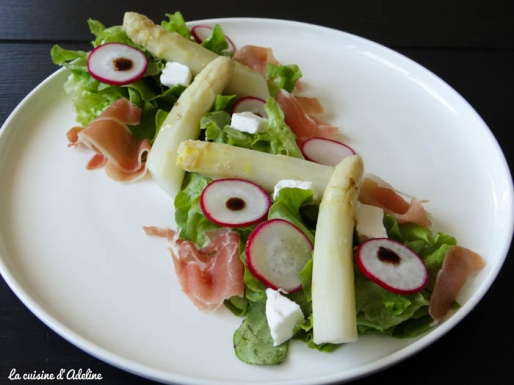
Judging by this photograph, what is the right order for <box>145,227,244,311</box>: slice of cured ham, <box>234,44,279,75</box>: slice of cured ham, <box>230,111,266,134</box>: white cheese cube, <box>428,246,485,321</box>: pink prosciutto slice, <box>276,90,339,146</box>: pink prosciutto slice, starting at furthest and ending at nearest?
1. <box>234,44,279,75</box>: slice of cured ham
2. <box>276,90,339,146</box>: pink prosciutto slice
3. <box>230,111,266,134</box>: white cheese cube
4. <box>145,227,244,311</box>: slice of cured ham
5. <box>428,246,485,321</box>: pink prosciutto slice

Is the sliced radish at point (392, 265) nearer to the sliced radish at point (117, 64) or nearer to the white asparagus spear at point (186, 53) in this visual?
the white asparagus spear at point (186, 53)

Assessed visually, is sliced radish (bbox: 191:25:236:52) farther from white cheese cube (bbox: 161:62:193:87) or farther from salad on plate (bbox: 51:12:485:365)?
white cheese cube (bbox: 161:62:193:87)

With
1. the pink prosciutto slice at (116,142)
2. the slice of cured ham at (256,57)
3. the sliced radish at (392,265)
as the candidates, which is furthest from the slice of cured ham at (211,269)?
the slice of cured ham at (256,57)

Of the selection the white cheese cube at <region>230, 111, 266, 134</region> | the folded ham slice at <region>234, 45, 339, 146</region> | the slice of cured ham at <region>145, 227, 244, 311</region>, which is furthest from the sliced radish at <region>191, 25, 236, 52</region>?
the slice of cured ham at <region>145, 227, 244, 311</region>

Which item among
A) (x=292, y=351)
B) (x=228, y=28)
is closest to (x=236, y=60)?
(x=228, y=28)

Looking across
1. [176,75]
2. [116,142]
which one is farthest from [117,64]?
[116,142]

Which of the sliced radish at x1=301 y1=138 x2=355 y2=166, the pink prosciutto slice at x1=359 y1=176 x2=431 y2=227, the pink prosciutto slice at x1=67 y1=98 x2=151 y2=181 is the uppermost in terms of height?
the pink prosciutto slice at x1=359 y1=176 x2=431 y2=227

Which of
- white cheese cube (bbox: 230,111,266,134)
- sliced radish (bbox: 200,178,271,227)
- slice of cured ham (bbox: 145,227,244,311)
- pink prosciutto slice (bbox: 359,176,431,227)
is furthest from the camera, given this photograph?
white cheese cube (bbox: 230,111,266,134)
